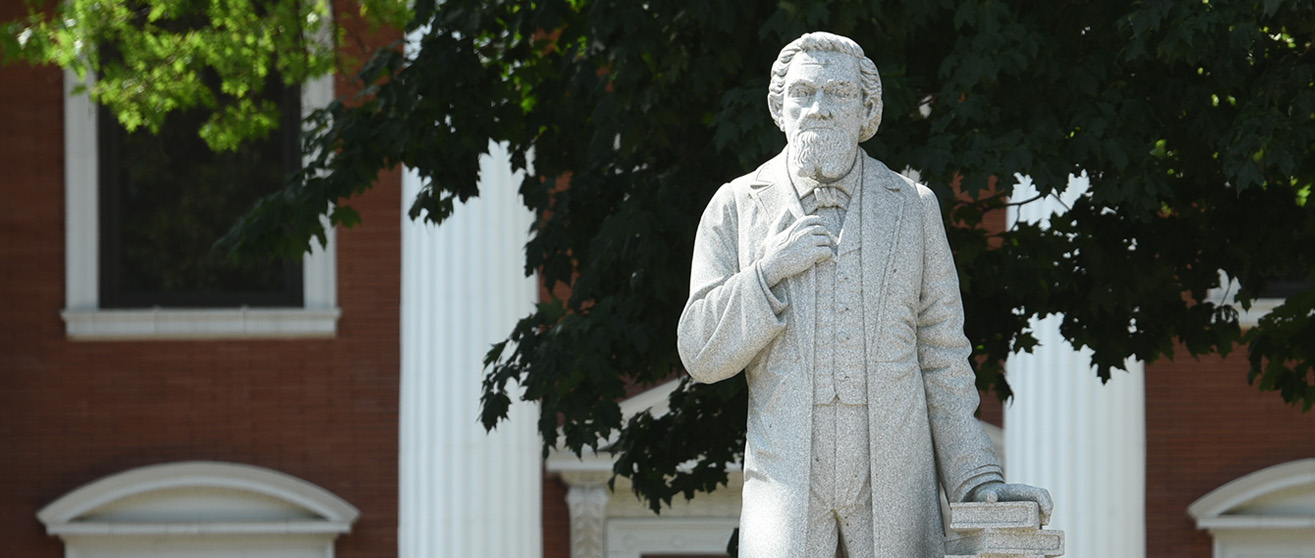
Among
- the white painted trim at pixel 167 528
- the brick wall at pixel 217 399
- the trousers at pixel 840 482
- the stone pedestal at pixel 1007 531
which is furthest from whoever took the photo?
the brick wall at pixel 217 399

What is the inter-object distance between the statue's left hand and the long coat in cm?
11

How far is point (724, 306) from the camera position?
5.27m

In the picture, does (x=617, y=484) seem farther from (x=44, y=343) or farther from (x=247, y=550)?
(x=44, y=343)

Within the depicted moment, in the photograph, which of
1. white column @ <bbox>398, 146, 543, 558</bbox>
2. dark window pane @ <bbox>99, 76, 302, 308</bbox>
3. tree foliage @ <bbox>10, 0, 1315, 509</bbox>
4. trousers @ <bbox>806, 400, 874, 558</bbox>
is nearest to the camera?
trousers @ <bbox>806, 400, 874, 558</bbox>

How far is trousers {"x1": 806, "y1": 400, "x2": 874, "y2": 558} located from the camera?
17.0 feet

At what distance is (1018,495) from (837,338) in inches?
24.2

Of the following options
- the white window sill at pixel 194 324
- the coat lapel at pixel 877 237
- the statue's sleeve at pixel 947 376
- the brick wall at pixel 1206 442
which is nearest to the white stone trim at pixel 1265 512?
the brick wall at pixel 1206 442

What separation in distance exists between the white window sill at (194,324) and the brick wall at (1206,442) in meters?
7.42

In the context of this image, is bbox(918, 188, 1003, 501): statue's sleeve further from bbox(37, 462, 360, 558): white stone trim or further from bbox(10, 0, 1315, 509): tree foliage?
bbox(37, 462, 360, 558): white stone trim

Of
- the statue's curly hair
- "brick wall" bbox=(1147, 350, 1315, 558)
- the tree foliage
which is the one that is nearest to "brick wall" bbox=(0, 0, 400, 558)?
the tree foliage

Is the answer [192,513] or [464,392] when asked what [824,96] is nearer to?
[464,392]

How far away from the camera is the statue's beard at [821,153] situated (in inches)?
210

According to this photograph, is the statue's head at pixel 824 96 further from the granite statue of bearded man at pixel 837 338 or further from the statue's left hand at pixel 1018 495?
the statue's left hand at pixel 1018 495

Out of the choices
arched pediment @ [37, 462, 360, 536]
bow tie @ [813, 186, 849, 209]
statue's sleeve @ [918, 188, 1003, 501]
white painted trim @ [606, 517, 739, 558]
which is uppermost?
bow tie @ [813, 186, 849, 209]
